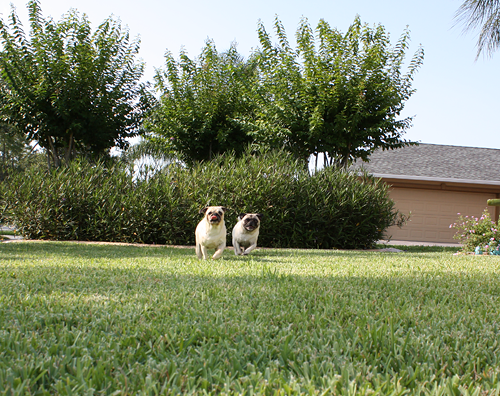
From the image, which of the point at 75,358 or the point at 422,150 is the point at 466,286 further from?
the point at 422,150

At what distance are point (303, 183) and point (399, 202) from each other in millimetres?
9987

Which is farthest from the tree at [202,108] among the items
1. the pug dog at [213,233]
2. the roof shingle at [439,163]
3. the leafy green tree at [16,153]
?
the leafy green tree at [16,153]

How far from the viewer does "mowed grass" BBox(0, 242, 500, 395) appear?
5.37ft

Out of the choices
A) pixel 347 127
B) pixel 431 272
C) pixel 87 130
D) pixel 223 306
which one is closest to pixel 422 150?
pixel 347 127

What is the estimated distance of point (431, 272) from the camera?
188 inches

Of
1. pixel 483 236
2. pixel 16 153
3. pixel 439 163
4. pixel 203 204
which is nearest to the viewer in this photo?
pixel 483 236

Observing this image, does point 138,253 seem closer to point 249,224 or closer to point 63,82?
point 249,224

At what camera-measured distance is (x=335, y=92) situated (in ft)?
43.0

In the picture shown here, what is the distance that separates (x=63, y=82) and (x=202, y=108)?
17.1ft

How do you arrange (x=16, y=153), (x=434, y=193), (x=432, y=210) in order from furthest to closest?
(x=16, y=153) → (x=434, y=193) → (x=432, y=210)

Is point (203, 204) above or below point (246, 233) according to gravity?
above

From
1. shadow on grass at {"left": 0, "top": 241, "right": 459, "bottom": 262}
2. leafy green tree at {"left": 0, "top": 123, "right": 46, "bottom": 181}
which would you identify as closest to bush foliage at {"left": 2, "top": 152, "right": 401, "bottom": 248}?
shadow on grass at {"left": 0, "top": 241, "right": 459, "bottom": 262}

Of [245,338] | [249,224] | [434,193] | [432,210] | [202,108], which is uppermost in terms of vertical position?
[202,108]

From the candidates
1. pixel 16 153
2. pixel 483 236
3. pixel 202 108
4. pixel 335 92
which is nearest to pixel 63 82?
pixel 202 108
